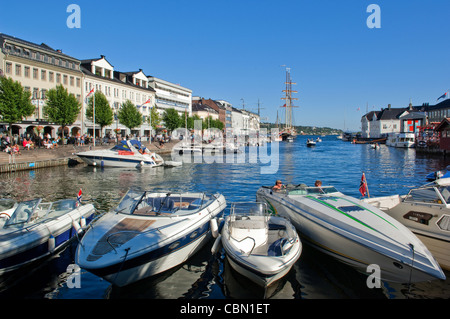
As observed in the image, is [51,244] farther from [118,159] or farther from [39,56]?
[39,56]

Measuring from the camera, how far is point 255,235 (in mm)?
10828

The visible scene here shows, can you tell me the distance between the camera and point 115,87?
2879 inches

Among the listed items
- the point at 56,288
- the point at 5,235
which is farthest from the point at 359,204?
the point at 5,235

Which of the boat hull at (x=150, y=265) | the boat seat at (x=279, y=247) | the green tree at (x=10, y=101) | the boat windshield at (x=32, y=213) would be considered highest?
the green tree at (x=10, y=101)

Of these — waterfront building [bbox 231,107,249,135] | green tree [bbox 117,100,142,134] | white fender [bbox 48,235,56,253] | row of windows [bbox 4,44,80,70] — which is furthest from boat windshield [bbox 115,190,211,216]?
waterfront building [bbox 231,107,249,135]

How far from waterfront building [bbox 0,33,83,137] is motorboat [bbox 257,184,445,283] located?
47380 millimetres

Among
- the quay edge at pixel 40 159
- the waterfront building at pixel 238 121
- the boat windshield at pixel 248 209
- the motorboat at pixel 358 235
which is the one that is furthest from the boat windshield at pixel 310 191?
the waterfront building at pixel 238 121

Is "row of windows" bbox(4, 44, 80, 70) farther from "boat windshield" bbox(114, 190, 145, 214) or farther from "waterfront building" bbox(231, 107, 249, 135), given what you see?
"waterfront building" bbox(231, 107, 249, 135)

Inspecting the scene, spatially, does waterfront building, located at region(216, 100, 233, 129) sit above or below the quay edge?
above

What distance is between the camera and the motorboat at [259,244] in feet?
29.1

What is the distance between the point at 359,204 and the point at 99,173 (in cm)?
2998

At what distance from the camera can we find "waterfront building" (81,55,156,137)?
65.1 meters

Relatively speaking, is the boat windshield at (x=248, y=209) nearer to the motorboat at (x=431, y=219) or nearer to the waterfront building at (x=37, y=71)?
the motorboat at (x=431, y=219)

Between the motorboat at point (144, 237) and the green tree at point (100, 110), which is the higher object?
the green tree at point (100, 110)
